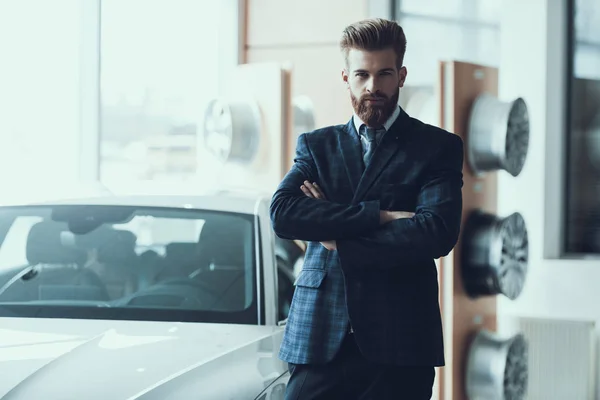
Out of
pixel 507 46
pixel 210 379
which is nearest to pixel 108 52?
pixel 507 46

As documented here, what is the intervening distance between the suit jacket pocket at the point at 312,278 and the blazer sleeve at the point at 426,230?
62 mm

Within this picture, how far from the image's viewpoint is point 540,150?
5270 mm

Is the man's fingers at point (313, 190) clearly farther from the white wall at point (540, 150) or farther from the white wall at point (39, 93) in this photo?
the white wall at point (540, 150)

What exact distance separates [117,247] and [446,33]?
12.8ft

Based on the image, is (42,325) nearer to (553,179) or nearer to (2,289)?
(2,289)

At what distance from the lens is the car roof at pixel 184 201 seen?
287 centimetres

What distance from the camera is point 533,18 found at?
5.30 metres

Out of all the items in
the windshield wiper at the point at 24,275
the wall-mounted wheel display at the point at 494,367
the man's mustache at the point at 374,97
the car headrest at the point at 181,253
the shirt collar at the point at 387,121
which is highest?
the man's mustache at the point at 374,97

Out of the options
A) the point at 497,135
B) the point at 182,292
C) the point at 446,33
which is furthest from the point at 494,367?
the point at 446,33

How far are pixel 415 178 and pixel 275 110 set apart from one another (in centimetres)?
331

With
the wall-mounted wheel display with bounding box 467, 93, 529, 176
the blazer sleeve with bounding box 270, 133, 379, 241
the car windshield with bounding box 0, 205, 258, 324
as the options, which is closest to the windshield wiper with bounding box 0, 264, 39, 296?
the car windshield with bounding box 0, 205, 258, 324

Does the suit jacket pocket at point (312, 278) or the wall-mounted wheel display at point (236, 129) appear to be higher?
the wall-mounted wheel display at point (236, 129)

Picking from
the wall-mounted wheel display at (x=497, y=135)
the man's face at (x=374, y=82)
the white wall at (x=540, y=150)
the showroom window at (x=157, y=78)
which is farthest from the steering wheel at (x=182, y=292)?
the white wall at (x=540, y=150)

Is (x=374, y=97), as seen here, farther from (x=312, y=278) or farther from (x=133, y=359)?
(x=133, y=359)
